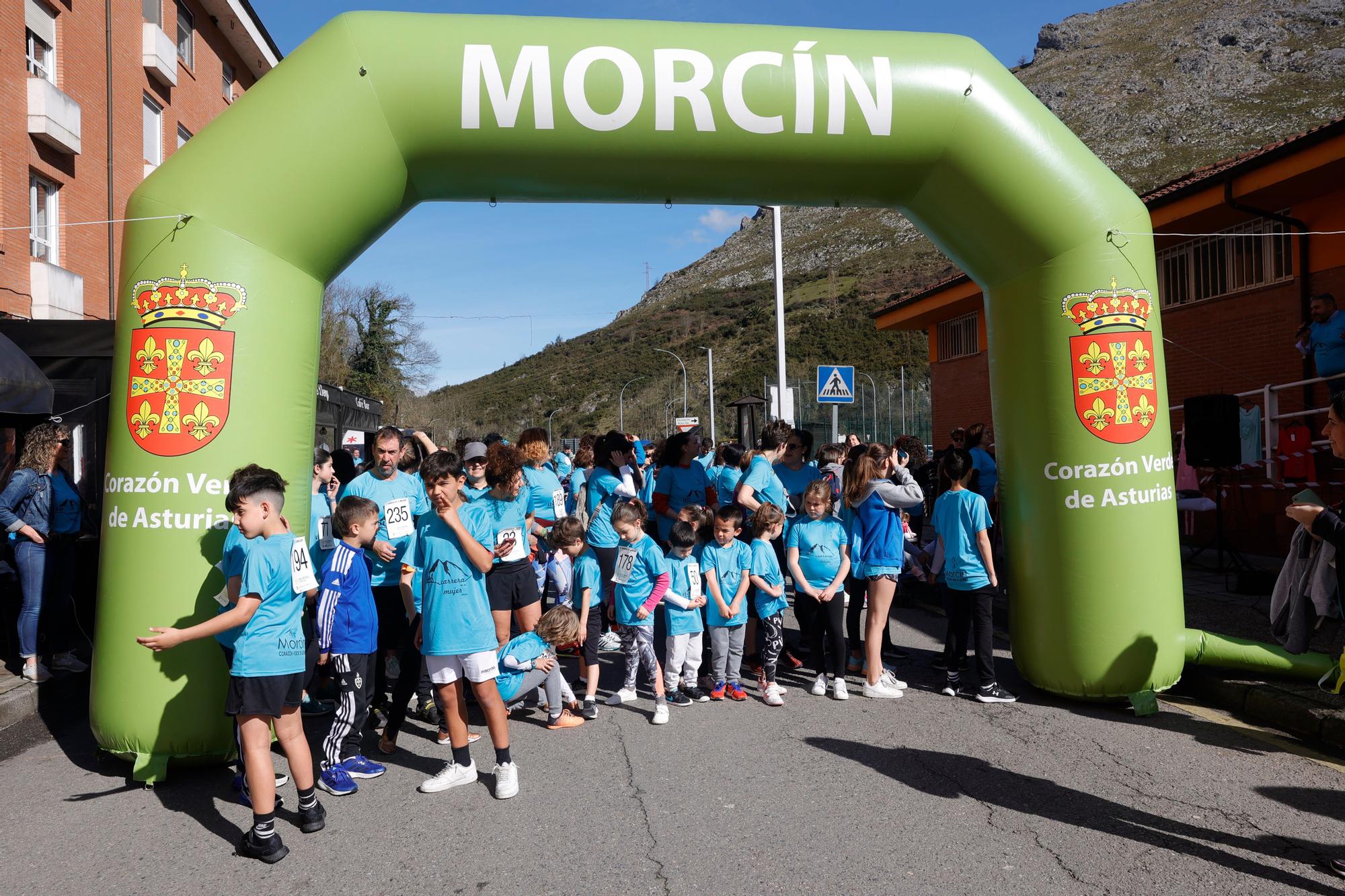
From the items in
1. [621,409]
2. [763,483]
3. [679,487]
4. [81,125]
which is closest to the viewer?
[763,483]

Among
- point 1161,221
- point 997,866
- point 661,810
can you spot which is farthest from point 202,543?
point 1161,221

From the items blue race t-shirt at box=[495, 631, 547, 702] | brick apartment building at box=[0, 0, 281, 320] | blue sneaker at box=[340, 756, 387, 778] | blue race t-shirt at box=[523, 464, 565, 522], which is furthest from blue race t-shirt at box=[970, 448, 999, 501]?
brick apartment building at box=[0, 0, 281, 320]

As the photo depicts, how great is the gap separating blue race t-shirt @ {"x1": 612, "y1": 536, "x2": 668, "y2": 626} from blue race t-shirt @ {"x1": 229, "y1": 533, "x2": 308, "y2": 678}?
8.25 feet

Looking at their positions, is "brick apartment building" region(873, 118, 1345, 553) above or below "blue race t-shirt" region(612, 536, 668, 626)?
above

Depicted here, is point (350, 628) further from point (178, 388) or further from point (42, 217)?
point (42, 217)

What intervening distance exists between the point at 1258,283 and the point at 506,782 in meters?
12.7

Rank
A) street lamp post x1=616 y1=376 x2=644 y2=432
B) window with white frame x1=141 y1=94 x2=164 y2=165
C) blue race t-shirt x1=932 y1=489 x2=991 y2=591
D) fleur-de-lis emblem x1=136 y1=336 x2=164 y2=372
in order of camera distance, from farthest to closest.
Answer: street lamp post x1=616 y1=376 x2=644 y2=432, window with white frame x1=141 y1=94 x2=164 y2=165, blue race t-shirt x1=932 y1=489 x2=991 y2=591, fleur-de-lis emblem x1=136 y1=336 x2=164 y2=372

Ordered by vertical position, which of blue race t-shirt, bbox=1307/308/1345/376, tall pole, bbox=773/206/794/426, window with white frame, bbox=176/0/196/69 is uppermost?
window with white frame, bbox=176/0/196/69

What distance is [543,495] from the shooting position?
7117 millimetres

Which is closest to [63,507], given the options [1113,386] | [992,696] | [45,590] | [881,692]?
[45,590]

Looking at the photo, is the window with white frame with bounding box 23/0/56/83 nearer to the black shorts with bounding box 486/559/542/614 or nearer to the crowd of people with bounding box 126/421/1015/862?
the crowd of people with bounding box 126/421/1015/862

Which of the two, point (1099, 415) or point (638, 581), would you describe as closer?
point (1099, 415)

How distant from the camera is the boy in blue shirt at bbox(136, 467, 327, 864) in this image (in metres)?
4.00

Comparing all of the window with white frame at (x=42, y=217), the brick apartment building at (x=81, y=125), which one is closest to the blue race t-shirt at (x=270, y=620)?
the brick apartment building at (x=81, y=125)
